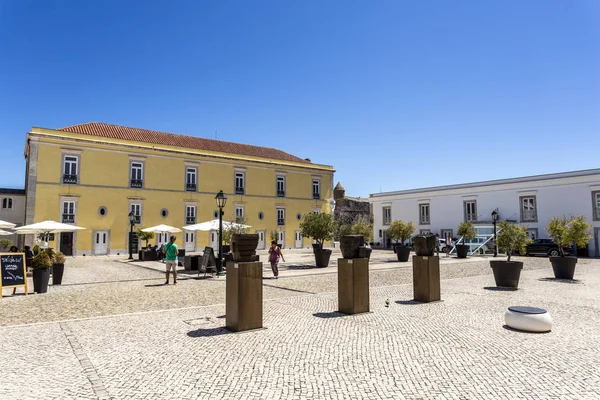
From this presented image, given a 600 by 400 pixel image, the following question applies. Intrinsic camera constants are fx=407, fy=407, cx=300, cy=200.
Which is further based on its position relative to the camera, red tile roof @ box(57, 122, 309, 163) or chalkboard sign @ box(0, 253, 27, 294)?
red tile roof @ box(57, 122, 309, 163)

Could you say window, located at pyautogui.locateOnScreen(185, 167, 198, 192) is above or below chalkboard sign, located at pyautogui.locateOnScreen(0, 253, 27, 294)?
above

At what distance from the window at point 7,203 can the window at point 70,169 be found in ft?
13.9

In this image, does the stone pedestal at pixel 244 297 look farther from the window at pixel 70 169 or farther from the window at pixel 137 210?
the window at pixel 137 210

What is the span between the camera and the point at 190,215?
3278cm

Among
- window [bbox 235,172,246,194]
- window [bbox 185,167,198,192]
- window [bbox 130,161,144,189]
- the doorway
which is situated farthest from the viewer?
window [bbox 235,172,246,194]

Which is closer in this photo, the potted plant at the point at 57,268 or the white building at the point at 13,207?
the potted plant at the point at 57,268

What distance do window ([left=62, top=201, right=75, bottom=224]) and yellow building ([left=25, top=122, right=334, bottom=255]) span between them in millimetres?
61

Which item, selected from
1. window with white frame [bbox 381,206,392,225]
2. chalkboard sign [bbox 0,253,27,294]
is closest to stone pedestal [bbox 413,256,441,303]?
chalkboard sign [bbox 0,253,27,294]

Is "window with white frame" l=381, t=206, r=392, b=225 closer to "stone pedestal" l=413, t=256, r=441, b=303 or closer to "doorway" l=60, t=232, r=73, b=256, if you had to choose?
"doorway" l=60, t=232, r=73, b=256

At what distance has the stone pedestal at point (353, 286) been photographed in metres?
7.61

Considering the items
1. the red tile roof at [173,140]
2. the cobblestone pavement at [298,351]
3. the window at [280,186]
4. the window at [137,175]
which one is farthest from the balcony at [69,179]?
the cobblestone pavement at [298,351]

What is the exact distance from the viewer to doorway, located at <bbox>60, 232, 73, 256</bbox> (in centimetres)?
2717

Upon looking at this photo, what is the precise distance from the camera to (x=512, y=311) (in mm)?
6426

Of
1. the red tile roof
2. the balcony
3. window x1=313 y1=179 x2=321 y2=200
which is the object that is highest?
the red tile roof
